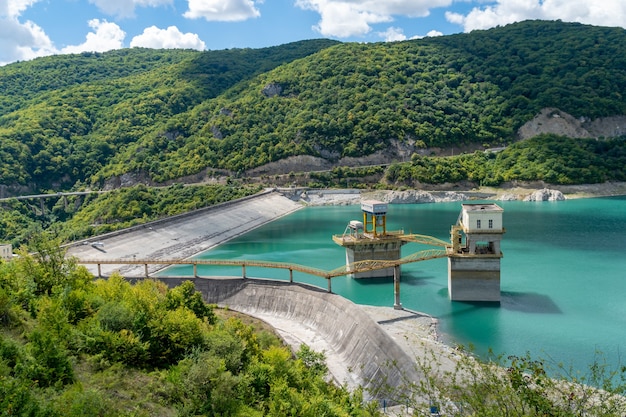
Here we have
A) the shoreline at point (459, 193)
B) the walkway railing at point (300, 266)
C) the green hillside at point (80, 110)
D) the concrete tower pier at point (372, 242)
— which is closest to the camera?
the walkway railing at point (300, 266)

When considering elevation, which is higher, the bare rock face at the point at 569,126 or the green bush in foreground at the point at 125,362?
the bare rock face at the point at 569,126

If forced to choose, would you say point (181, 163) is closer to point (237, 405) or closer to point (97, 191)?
point (97, 191)

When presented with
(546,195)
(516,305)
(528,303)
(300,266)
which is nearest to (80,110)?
(300,266)

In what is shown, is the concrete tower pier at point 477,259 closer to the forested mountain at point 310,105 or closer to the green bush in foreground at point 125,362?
the green bush in foreground at point 125,362

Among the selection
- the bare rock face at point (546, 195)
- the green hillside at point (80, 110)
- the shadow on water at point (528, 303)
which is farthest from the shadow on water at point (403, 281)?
the green hillside at point (80, 110)

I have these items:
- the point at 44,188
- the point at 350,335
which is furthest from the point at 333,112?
the point at 350,335

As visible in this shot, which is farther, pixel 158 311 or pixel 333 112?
pixel 333 112
